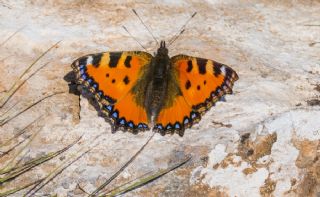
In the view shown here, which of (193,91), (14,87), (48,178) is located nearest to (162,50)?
(193,91)

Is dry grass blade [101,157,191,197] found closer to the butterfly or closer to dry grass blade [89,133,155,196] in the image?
dry grass blade [89,133,155,196]

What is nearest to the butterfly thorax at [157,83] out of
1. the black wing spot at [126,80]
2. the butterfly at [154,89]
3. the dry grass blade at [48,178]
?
the butterfly at [154,89]

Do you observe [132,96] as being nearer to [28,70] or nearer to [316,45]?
[28,70]

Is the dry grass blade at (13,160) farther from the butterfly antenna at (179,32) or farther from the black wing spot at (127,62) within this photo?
the butterfly antenna at (179,32)

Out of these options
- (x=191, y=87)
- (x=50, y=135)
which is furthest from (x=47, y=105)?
(x=191, y=87)

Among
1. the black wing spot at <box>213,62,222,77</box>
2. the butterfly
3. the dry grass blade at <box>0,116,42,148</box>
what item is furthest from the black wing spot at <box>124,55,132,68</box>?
the dry grass blade at <box>0,116,42,148</box>

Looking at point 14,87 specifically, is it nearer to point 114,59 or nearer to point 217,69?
point 114,59
